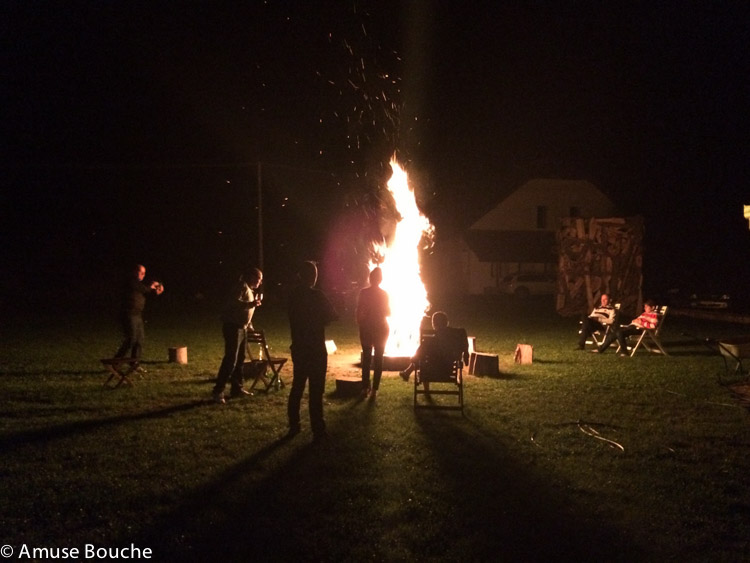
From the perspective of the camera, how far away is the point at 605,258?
65.1ft

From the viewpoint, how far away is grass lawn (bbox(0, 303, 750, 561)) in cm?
423

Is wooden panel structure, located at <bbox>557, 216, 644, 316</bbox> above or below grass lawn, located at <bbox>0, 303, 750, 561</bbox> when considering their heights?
above

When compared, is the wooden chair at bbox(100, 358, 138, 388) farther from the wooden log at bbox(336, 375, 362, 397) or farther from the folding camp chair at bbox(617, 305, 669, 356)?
the folding camp chair at bbox(617, 305, 669, 356)

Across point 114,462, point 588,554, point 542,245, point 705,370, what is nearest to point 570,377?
point 705,370

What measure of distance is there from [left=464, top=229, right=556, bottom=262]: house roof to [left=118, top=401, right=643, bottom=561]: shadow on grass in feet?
96.7

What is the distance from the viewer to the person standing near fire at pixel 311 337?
637 cm

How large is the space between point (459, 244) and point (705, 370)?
27.1 meters

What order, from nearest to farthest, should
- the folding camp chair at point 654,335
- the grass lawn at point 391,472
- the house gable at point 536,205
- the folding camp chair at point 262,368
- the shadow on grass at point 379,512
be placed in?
the shadow on grass at point 379,512 → the grass lawn at point 391,472 → the folding camp chair at point 262,368 → the folding camp chair at point 654,335 → the house gable at point 536,205

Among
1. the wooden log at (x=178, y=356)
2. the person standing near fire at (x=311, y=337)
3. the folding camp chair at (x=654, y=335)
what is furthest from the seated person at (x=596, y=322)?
the person standing near fire at (x=311, y=337)

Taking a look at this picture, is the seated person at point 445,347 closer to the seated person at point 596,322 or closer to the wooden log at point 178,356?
the wooden log at point 178,356

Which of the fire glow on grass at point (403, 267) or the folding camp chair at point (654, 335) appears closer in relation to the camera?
the fire glow on grass at point (403, 267)

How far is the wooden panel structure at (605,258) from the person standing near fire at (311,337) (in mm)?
14819

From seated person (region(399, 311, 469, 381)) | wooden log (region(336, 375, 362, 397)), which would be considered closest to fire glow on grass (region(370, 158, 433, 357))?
wooden log (region(336, 375, 362, 397))

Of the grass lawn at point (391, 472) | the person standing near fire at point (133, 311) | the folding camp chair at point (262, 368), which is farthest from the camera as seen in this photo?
the person standing near fire at point (133, 311)
